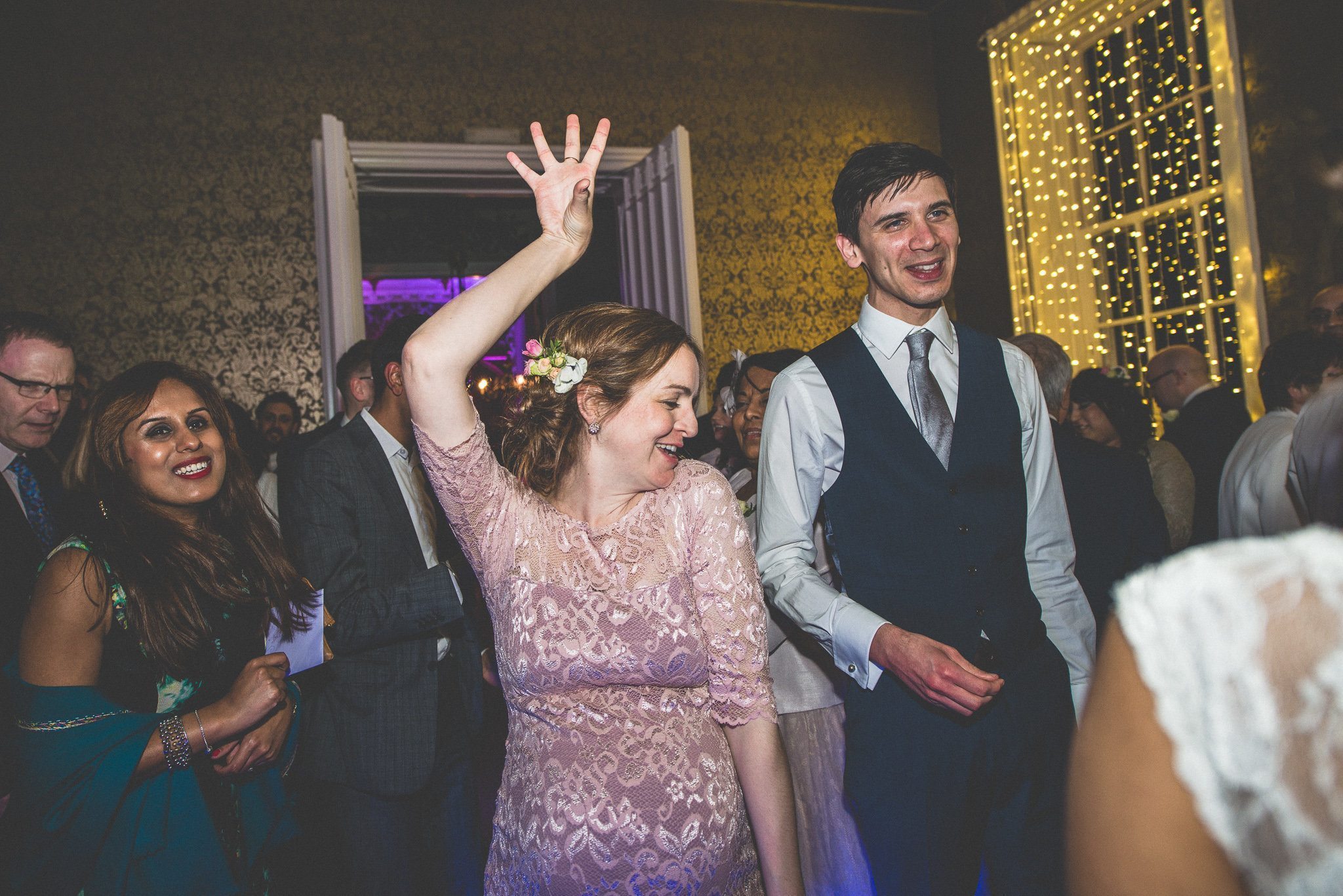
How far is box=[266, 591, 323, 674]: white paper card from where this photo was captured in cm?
178

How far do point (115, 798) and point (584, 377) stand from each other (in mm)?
1052

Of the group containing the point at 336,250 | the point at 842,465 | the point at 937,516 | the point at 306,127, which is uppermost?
the point at 306,127

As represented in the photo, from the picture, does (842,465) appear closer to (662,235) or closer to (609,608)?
(609,608)

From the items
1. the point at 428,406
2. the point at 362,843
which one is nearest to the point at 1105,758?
the point at 428,406

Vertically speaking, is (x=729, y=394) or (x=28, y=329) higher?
(x=28, y=329)

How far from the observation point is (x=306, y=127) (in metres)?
5.29

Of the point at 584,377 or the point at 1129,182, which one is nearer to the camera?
the point at 584,377

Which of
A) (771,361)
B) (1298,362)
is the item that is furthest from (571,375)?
(1298,362)

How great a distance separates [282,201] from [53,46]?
1.40 m

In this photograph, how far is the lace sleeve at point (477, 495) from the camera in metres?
1.30

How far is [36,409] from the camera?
7.50 feet

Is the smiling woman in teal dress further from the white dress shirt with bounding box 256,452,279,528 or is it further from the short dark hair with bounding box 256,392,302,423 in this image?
the short dark hair with bounding box 256,392,302,423

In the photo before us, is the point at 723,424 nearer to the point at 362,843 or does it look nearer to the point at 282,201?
the point at 362,843

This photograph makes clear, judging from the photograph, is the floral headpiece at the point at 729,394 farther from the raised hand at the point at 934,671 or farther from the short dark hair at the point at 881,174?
the raised hand at the point at 934,671
